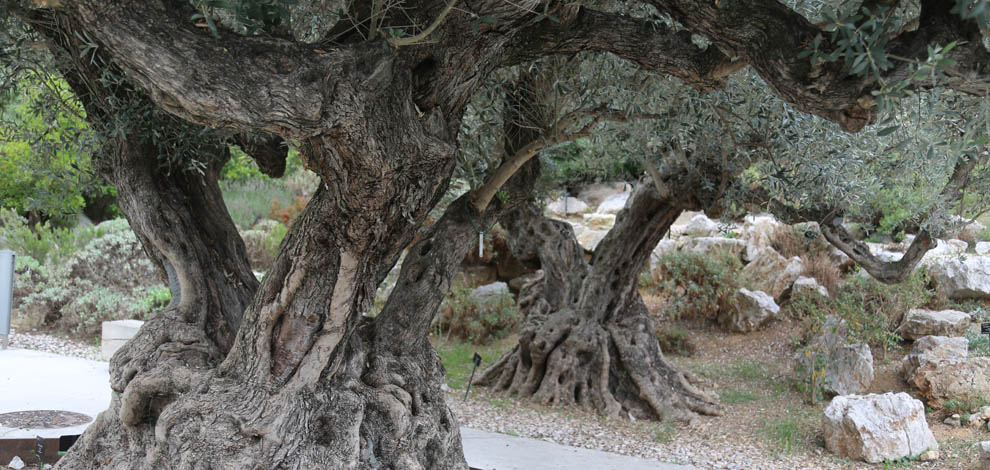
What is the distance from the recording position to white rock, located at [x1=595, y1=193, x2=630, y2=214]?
17.6 meters

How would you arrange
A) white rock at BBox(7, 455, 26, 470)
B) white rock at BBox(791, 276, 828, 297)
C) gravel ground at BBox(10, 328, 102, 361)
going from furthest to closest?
→ white rock at BBox(791, 276, 828, 297)
gravel ground at BBox(10, 328, 102, 361)
white rock at BBox(7, 455, 26, 470)

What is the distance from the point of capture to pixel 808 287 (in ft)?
39.3

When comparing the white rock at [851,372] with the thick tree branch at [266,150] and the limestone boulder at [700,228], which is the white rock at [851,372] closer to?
the limestone boulder at [700,228]

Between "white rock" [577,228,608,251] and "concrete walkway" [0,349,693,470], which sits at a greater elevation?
"white rock" [577,228,608,251]

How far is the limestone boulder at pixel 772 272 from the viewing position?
12.7m

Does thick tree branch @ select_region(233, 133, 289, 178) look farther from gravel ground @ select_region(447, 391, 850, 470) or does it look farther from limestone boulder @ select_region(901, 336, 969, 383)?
limestone boulder @ select_region(901, 336, 969, 383)

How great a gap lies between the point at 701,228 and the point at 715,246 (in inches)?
62.8

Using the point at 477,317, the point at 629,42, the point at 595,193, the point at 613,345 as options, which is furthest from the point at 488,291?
the point at 629,42

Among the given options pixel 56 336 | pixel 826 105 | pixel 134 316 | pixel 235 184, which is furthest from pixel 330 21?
pixel 235 184

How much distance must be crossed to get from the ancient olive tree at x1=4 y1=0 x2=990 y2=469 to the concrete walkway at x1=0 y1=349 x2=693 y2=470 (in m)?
1.45

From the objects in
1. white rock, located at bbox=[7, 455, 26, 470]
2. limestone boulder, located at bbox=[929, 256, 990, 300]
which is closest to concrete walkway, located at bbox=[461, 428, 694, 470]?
white rock, located at bbox=[7, 455, 26, 470]

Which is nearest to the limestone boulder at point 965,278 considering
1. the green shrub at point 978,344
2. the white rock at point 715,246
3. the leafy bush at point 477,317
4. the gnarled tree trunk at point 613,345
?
the green shrub at point 978,344

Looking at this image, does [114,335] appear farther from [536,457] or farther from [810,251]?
[810,251]

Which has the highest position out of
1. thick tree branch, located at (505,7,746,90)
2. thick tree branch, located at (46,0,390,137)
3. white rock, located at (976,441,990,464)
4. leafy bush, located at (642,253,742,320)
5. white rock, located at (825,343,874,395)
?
thick tree branch, located at (505,7,746,90)
